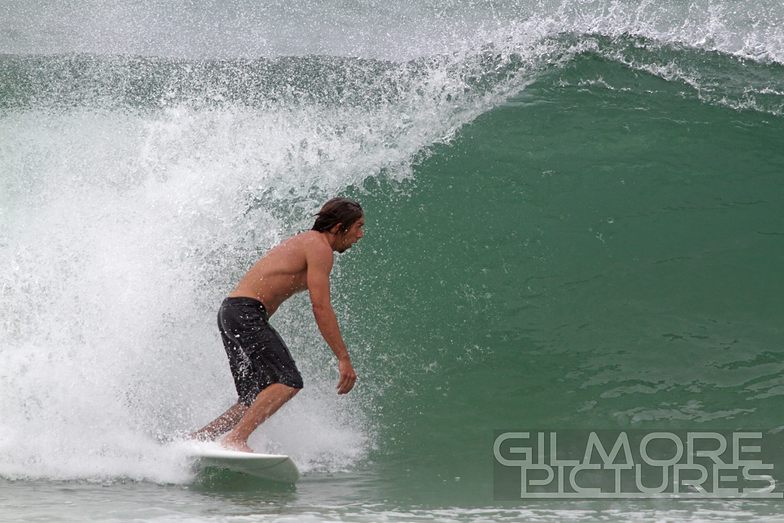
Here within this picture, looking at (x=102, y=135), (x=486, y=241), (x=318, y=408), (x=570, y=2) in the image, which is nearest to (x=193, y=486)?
(x=318, y=408)

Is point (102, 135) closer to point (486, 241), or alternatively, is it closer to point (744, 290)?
point (486, 241)

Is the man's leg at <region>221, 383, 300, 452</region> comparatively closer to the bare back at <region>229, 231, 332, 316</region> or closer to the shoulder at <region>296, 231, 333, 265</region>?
the bare back at <region>229, 231, 332, 316</region>

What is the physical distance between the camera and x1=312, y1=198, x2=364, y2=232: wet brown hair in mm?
4305

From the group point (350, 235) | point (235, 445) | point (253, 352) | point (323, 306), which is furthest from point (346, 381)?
point (350, 235)

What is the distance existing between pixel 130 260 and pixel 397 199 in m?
2.01

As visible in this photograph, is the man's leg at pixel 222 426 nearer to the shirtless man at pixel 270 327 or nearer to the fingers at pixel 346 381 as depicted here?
the shirtless man at pixel 270 327

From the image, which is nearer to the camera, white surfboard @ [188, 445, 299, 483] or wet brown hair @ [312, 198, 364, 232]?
white surfboard @ [188, 445, 299, 483]

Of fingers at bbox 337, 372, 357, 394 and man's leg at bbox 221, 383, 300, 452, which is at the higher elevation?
fingers at bbox 337, 372, 357, 394

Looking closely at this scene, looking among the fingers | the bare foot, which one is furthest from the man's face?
the bare foot

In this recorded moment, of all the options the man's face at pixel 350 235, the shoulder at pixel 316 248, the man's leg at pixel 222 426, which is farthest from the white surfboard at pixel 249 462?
the man's face at pixel 350 235

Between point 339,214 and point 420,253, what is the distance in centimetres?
199

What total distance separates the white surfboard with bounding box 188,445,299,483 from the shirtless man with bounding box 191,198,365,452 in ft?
0.25

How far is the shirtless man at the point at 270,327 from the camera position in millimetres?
4180

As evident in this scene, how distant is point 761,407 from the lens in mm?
5102
